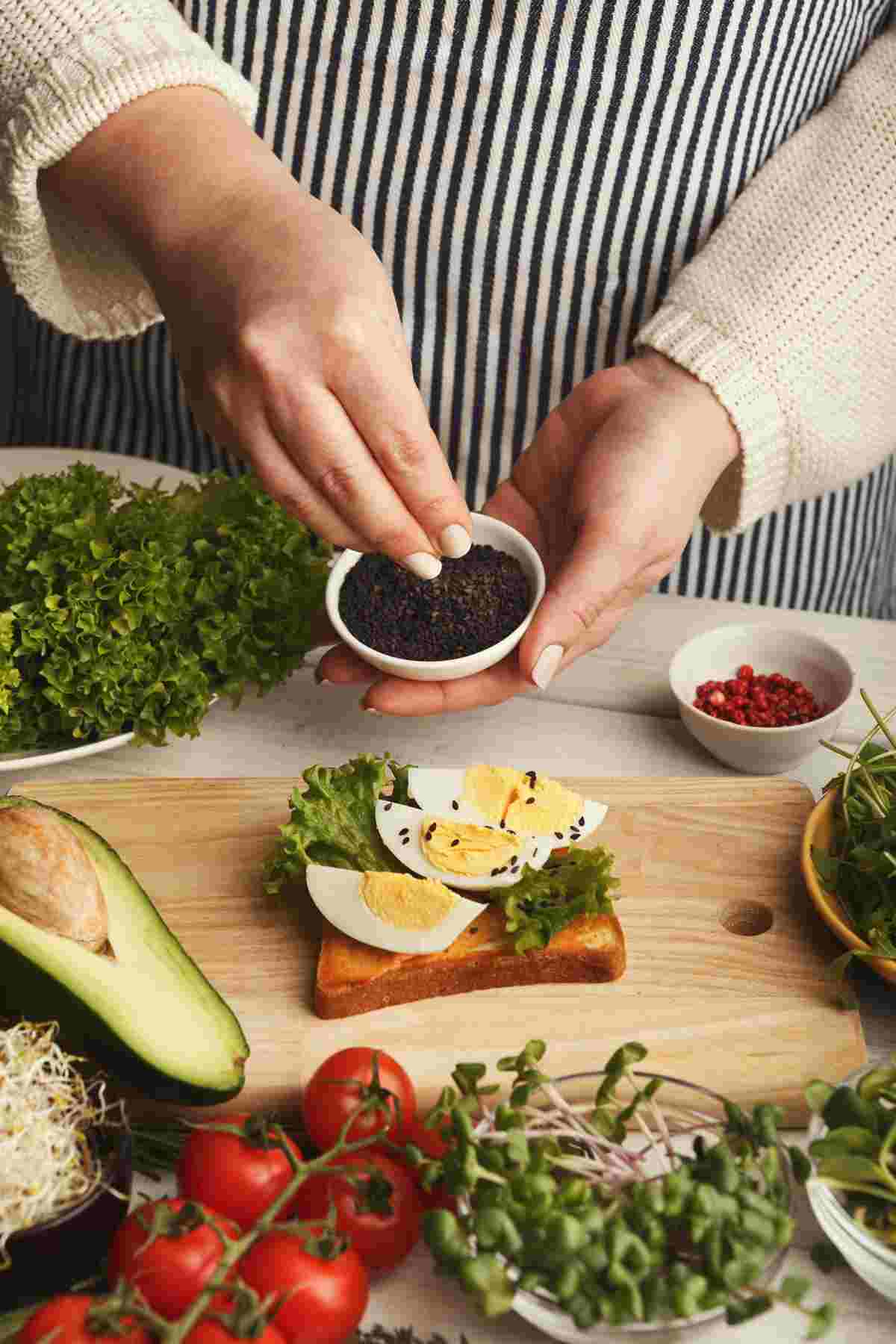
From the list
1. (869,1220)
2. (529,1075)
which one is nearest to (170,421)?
(529,1075)

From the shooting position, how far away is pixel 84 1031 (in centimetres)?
138

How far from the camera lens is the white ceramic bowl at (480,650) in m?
1.78

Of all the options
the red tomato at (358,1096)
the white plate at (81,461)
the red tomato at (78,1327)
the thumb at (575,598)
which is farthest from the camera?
the white plate at (81,461)

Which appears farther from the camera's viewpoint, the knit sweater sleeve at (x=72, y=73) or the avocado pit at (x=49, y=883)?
the knit sweater sleeve at (x=72, y=73)

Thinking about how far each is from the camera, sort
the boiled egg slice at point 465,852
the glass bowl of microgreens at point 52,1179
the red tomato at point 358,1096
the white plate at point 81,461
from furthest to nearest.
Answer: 1. the white plate at point 81,461
2. the boiled egg slice at point 465,852
3. the red tomato at point 358,1096
4. the glass bowl of microgreens at point 52,1179

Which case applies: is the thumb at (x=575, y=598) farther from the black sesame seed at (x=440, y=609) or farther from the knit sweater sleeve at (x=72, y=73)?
the knit sweater sleeve at (x=72, y=73)

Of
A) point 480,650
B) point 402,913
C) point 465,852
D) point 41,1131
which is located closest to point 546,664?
point 480,650

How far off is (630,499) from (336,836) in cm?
59

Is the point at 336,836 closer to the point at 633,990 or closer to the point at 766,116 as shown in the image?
the point at 633,990

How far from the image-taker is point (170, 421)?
248cm

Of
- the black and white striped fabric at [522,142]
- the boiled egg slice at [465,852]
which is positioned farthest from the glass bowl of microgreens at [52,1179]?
the black and white striped fabric at [522,142]

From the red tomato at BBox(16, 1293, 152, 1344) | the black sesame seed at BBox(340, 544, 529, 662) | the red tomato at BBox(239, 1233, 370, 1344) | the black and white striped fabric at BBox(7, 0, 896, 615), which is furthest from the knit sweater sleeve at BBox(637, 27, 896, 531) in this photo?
the red tomato at BBox(16, 1293, 152, 1344)

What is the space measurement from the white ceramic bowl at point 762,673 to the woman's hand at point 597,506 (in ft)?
0.46

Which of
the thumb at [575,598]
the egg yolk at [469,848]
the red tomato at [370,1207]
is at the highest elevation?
the thumb at [575,598]
